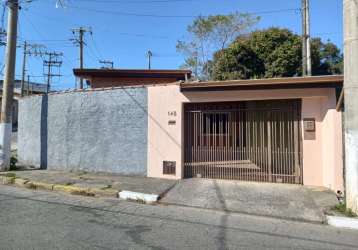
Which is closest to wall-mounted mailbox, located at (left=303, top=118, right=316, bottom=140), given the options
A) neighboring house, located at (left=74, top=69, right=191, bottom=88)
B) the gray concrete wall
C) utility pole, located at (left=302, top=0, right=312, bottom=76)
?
the gray concrete wall

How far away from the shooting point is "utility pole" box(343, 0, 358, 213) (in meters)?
7.17

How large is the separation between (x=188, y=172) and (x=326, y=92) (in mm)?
4758

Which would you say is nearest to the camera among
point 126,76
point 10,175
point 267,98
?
point 267,98

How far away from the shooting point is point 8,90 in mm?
13250

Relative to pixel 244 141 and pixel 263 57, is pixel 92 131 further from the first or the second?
pixel 263 57

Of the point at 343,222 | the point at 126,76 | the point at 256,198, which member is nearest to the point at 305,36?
the point at 126,76

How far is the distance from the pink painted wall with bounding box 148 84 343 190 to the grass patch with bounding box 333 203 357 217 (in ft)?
4.74

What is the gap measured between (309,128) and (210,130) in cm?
295

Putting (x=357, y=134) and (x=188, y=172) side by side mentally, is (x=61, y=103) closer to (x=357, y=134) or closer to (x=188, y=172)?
(x=188, y=172)

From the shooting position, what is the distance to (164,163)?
445 inches

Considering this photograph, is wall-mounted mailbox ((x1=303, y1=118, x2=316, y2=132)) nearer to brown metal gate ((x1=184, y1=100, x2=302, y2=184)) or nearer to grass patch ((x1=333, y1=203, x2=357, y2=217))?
brown metal gate ((x1=184, y1=100, x2=302, y2=184))

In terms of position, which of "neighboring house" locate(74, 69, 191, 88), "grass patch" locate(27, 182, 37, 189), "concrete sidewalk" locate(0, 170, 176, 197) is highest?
"neighboring house" locate(74, 69, 191, 88)

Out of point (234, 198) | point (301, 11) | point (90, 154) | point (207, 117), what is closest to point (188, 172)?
point (207, 117)

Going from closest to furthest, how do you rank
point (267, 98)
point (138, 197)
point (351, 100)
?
point (351, 100) < point (138, 197) < point (267, 98)
